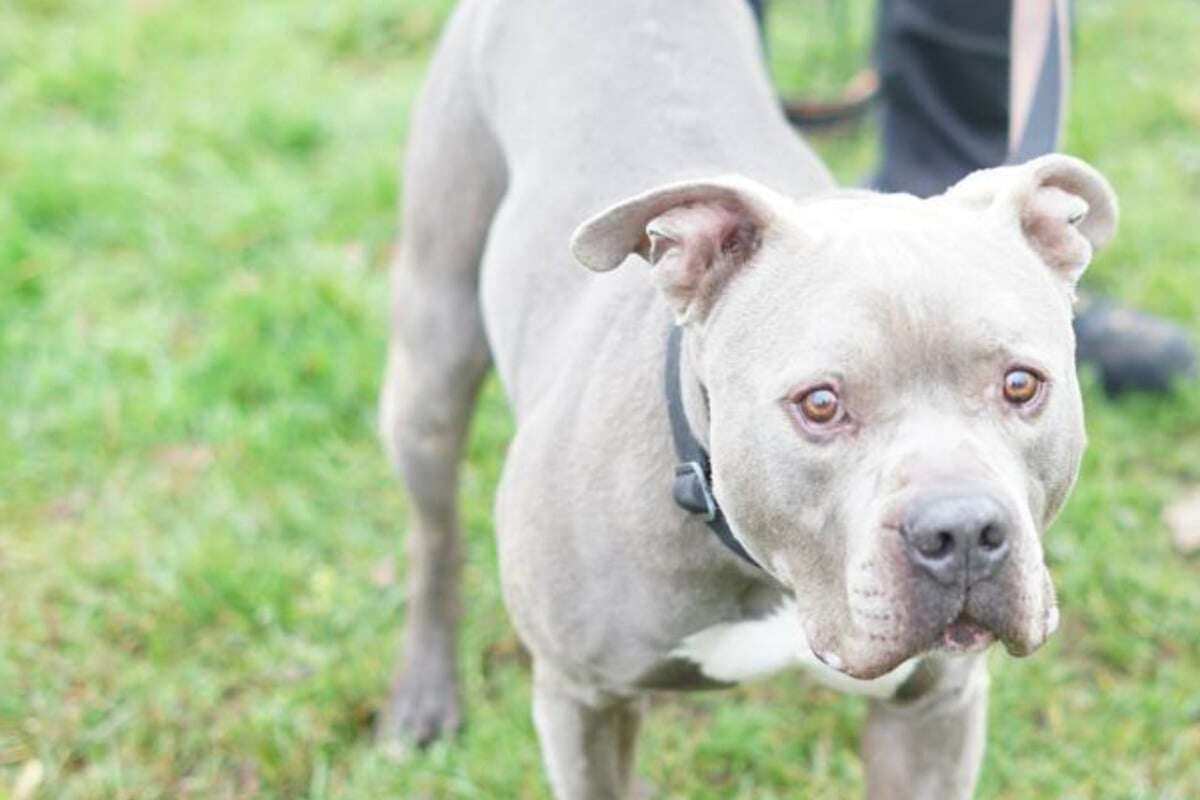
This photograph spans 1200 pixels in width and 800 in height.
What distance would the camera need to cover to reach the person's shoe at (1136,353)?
14.6 ft

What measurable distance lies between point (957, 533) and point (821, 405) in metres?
0.25

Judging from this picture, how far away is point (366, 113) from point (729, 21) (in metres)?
2.62

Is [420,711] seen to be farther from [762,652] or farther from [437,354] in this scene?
[762,652]

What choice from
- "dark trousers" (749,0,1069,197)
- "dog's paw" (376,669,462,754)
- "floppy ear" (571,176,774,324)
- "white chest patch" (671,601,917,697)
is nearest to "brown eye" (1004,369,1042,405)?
"floppy ear" (571,176,774,324)

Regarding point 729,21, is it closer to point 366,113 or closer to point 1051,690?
point 1051,690

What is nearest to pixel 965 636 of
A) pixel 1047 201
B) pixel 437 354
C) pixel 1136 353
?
pixel 1047 201

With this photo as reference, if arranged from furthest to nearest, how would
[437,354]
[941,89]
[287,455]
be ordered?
[941,89] → [287,455] → [437,354]

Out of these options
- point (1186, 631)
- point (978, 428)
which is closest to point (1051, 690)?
point (1186, 631)

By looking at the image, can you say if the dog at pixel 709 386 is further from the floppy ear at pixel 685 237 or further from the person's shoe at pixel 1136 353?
the person's shoe at pixel 1136 353

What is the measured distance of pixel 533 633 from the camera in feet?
9.41

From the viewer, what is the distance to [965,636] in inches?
87.0

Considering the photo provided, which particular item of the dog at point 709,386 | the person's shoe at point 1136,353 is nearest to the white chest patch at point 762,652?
the dog at point 709,386

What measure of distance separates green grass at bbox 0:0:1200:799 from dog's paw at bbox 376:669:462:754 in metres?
0.06

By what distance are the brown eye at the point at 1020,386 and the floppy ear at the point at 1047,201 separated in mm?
251
